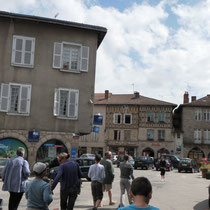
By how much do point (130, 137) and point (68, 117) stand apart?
31.4 metres

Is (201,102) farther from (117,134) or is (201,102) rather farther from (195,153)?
(117,134)

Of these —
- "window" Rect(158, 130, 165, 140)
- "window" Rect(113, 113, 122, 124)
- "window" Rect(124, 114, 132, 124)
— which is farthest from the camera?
"window" Rect(113, 113, 122, 124)

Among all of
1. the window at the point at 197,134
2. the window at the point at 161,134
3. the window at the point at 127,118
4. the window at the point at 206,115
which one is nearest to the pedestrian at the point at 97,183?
the window at the point at 161,134

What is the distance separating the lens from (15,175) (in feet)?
23.7

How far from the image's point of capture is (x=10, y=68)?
19.8 metres

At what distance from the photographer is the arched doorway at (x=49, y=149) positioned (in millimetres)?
20219

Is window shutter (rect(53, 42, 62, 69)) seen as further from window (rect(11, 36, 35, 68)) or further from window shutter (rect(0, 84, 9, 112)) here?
window shutter (rect(0, 84, 9, 112))

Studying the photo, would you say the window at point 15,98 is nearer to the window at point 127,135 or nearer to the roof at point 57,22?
the roof at point 57,22

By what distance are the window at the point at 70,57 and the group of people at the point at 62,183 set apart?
36.9ft

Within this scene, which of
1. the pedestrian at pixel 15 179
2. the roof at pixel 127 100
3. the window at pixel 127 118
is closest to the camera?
the pedestrian at pixel 15 179

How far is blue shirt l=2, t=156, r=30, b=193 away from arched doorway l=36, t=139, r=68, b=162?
13010mm

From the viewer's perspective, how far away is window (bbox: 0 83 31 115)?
63.5ft

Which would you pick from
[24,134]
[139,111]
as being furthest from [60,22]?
[139,111]

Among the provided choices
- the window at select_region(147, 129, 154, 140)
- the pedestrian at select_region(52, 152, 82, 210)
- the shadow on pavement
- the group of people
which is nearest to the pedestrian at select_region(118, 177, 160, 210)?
the group of people
